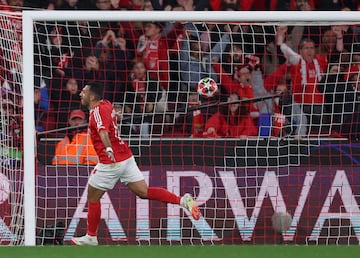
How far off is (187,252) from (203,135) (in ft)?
13.5

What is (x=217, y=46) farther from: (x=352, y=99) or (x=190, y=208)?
(x=190, y=208)

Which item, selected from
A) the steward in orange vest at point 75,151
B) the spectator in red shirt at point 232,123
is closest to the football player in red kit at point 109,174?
the steward in orange vest at point 75,151

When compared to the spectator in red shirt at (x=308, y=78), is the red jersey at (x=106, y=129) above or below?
below

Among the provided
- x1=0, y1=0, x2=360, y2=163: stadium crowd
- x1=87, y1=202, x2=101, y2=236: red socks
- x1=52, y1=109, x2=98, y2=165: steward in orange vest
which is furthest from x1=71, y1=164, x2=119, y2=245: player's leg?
x1=0, y1=0, x2=360, y2=163: stadium crowd

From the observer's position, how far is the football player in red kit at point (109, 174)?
11438mm

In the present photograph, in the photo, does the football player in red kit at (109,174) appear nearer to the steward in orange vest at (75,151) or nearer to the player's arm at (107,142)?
the player's arm at (107,142)

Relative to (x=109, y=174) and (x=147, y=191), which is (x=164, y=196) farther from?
(x=109, y=174)

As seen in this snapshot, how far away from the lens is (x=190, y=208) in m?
11.5

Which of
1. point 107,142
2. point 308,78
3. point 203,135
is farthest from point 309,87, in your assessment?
point 107,142

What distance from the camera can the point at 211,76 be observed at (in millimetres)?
13172

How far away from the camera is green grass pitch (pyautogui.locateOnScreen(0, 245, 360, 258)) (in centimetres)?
879

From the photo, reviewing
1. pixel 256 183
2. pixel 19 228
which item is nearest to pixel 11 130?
pixel 19 228

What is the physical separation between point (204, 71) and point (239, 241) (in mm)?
1948

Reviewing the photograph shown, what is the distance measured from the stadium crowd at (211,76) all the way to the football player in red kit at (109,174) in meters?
1.35
